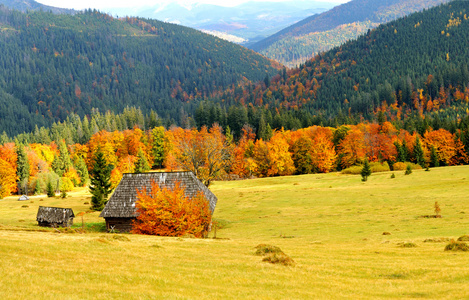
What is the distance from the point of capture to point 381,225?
42250mm

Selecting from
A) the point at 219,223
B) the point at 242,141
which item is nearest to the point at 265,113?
the point at 242,141

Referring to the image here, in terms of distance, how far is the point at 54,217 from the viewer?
53.7m

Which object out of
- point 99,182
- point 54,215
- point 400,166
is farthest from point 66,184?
point 400,166

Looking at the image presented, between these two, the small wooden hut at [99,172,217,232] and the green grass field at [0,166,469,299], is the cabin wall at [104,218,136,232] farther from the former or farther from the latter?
the green grass field at [0,166,469,299]

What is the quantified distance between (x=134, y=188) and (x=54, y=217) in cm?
1389

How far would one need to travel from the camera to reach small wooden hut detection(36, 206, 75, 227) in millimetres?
53344

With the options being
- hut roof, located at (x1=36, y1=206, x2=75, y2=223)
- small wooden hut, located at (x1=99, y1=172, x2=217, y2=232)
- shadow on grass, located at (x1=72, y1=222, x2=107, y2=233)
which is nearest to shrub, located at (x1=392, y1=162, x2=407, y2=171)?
small wooden hut, located at (x1=99, y1=172, x2=217, y2=232)

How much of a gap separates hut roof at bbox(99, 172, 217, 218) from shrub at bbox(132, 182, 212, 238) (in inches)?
153

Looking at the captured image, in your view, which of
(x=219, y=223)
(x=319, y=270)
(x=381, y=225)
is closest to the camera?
(x=319, y=270)

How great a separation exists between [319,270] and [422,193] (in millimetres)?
46586

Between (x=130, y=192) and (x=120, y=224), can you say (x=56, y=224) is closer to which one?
(x=120, y=224)

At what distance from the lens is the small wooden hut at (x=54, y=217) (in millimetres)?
53344

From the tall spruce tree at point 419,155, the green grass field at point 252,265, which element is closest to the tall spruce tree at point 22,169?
the green grass field at point 252,265

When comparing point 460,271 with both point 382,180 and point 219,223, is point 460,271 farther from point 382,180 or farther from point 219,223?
point 382,180
